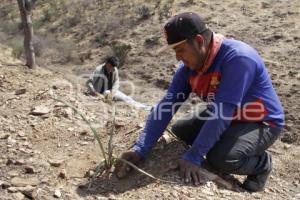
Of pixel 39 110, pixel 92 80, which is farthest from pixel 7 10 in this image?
pixel 39 110

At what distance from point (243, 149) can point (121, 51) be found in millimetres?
7530

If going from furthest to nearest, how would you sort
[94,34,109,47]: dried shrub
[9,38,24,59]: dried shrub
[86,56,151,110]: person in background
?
1. [94,34,109,47]: dried shrub
2. [9,38,24,59]: dried shrub
3. [86,56,151,110]: person in background

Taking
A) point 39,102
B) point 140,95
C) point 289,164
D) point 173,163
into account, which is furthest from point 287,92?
point 173,163

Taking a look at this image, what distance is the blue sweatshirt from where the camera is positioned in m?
2.73

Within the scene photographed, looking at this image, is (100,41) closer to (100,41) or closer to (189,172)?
(100,41)

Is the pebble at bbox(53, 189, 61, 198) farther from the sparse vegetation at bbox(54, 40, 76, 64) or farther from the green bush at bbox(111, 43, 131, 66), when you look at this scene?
the sparse vegetation at bbox(54, 40, 76, 64)

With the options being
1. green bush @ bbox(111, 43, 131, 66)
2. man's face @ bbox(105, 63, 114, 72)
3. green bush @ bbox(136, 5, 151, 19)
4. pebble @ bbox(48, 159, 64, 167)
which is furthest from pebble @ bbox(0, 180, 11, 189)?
green bush @ bbox(136, 5, 151, 19)

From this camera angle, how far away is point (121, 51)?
10.3m

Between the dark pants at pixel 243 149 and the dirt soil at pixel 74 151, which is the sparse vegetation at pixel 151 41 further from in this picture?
the dark pants at pixel 243 149

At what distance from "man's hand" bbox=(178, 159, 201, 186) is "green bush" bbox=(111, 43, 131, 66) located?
7290 millimetres

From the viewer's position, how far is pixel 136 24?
39.5 ft

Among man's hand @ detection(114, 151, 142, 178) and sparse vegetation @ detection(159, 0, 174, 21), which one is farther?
sparse vegetation @ detection(159, 0, 174, 21)

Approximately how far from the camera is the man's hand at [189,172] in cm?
284

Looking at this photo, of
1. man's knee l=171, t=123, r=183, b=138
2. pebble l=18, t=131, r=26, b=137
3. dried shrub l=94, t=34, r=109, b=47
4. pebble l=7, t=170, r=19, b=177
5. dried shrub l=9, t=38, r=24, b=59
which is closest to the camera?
pebble l=7, t=170, r=19, b=177
